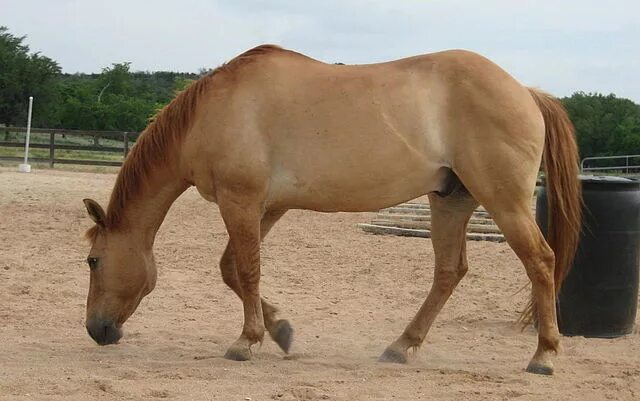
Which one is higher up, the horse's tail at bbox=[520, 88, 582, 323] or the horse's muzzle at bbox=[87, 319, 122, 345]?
the horse's tail at bbox=[520, 88, 582, 323]

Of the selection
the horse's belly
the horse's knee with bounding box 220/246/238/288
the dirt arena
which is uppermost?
the horse's belly

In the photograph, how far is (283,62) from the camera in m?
5.16

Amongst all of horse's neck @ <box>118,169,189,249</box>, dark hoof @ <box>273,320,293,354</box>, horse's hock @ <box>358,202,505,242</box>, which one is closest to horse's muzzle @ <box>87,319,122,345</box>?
horse's neck @ <box>118,169,189,249</box>

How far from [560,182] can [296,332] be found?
2193 mm

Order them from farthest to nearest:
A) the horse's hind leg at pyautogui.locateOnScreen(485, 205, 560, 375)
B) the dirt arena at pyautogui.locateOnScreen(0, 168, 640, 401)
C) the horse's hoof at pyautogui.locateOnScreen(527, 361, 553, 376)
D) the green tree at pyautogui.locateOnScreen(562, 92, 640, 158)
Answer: the green tree at pyautogui.locateOnScreen(562, 92, 640, 158) < the horse's hind leg at pyautogui.locateOnScreen(485, 205, 560, 375) < the horse's hoof at pyautogui.locateOnScreen(527, 361, 553, 376) < the dirt arena at pyautogui.locateOnScreen(0, 168, 640, 401)

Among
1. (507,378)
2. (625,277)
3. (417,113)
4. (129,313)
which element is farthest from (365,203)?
(625,277)

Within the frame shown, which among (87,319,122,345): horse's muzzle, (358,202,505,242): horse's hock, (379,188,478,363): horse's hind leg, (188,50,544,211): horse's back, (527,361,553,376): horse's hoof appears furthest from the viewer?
(358,202,505,242): horse's hock

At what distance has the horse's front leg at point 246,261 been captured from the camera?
16.0 ft

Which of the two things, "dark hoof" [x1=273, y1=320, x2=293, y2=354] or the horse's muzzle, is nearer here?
the horse's muzzle

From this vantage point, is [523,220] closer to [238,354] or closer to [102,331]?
[238,354]

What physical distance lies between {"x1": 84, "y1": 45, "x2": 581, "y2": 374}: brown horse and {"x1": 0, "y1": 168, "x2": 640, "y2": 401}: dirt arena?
32 centimetres

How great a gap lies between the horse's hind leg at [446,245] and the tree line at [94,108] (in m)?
28.4

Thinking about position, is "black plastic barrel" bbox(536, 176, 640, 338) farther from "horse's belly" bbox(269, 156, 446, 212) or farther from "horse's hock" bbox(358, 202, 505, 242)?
"horse's hock" bbox(358, 202, 505, 242)

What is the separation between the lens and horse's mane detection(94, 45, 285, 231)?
5.10 metres
